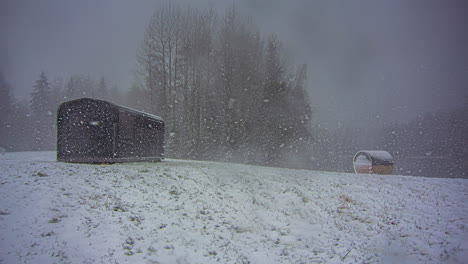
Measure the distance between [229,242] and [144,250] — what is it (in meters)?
1.76

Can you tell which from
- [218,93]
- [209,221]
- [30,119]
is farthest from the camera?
A: [30,119]

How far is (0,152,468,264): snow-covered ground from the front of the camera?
180 inches

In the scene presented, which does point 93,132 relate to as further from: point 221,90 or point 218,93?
point 221,90

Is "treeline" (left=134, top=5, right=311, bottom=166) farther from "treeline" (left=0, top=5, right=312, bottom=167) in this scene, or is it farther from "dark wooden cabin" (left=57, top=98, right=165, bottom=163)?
"dark wooden cabin" (left=57, top=98, right=165, bottom=163)

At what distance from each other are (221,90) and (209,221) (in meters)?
21.1

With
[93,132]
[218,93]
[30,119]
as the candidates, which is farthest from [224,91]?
[30,119]

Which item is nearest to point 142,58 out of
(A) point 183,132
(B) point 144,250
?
(A) point 183,132

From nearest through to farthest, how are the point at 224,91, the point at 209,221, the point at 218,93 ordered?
the point at 209,221
the point at 224,91
the point at 218,93

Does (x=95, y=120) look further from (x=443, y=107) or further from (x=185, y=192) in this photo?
(x=443, y=107)

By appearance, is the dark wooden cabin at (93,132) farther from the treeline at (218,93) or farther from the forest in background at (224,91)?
the treeline at (218,93)

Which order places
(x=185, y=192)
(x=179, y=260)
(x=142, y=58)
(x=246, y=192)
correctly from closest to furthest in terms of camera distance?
(x=179, y=260)
(x=185, y=192)
(x=246, y=192)
(x=142, y=58)

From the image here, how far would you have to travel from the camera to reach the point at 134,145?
1229 cm

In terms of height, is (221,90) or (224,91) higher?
(221,90)

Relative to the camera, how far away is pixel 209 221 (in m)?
6.09
